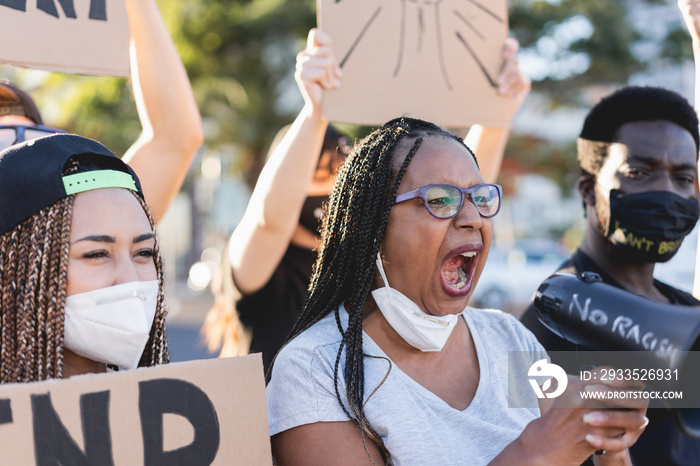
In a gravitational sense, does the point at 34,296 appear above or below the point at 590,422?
above

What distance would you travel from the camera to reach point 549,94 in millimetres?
16094

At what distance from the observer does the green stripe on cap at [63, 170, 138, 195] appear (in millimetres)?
1920

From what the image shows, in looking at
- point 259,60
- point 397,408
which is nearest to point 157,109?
point 397,408

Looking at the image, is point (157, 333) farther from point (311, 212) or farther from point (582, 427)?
point (311, 212)

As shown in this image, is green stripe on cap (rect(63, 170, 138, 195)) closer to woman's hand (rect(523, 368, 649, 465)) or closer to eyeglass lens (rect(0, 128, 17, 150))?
eyeglass lens (rect(0, 128, 17, 150))

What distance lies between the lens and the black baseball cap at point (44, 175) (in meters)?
1.88

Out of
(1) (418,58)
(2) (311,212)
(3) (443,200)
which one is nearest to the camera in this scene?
(3) (443,200)

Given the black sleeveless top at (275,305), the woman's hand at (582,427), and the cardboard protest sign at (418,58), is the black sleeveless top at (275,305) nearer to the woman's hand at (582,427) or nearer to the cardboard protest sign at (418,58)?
the cardboard protest sign at (418,58)

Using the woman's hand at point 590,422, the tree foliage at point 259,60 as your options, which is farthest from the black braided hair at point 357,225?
the tree foliage at point 259,60

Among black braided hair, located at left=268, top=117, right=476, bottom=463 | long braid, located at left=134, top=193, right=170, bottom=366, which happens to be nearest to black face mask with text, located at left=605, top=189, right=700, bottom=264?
black braided hair, located at left=268, top=117, right=476, bottom=463

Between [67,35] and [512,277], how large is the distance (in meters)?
14.6

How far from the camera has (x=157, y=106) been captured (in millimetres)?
2719

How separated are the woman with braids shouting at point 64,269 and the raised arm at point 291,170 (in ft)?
3.06

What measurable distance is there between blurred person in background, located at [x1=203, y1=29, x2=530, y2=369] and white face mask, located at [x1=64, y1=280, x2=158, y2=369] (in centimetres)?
100
